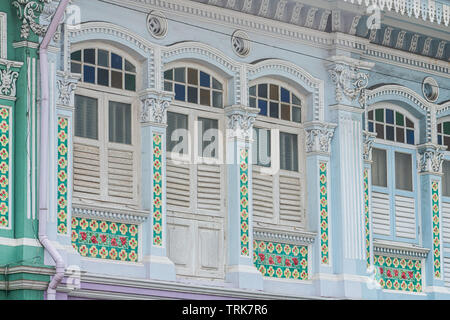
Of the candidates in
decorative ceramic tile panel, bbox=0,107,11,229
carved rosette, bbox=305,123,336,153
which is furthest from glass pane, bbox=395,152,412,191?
Result: decorative ceramic tile panel, bbox=0,107,11,229

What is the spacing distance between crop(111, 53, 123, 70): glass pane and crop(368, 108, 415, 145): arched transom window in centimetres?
438

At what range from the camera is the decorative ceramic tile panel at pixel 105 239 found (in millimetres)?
17906

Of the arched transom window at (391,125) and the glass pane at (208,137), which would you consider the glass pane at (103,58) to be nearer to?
the glass pane at (208,137)

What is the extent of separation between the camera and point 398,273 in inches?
842

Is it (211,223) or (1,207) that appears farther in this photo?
(211,223)

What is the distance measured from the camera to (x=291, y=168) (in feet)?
67.1

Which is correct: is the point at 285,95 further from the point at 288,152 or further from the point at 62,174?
the point at 62,174

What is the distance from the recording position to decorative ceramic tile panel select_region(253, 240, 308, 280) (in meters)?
19.8

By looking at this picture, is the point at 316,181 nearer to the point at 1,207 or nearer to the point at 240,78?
the point at 240,78

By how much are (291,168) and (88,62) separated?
Answer: 349cm

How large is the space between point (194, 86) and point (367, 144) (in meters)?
3.01

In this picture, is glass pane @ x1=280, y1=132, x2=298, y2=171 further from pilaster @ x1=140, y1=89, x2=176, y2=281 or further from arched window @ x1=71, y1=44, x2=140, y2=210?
arched window @ x1=71, y1=44, x2=140, y2=210

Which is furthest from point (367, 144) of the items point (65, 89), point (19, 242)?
point (19, 242)
